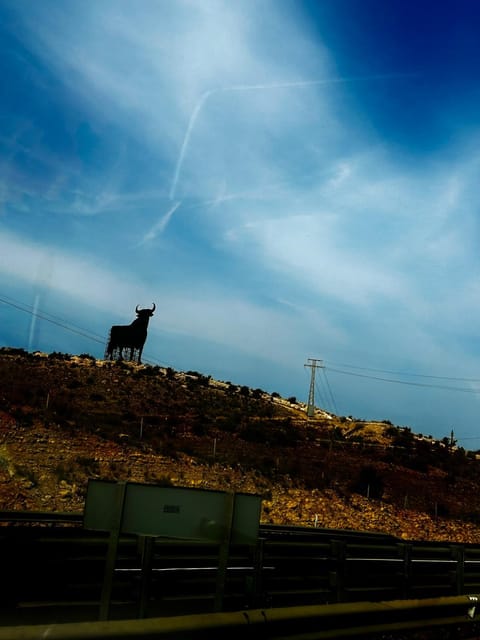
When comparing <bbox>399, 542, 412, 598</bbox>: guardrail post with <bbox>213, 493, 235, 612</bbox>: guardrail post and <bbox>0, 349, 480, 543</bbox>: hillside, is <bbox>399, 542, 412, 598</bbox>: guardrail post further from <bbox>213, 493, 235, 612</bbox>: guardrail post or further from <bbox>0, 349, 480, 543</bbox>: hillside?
<bbox>0, 349, 480, 543</bbox>: hillside

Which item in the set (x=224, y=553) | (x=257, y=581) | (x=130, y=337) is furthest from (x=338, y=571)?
(x=130, y=337)

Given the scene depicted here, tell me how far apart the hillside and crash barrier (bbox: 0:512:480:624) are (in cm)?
1253

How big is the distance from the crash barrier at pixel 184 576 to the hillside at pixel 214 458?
12.5 metres

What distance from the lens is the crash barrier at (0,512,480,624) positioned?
26.5ft

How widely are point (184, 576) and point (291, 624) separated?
554cm

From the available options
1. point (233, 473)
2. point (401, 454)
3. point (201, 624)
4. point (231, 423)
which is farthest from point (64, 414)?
point (201, 624)

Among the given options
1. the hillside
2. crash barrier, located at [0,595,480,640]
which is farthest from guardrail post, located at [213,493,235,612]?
the hillside

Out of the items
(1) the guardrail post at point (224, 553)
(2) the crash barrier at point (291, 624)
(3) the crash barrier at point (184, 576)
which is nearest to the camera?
(2) the crash barrier at point (291, 624)

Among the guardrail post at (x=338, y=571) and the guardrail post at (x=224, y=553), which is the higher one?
the guardrail post at (x=224, y=553)

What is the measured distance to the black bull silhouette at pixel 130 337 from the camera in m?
70.1

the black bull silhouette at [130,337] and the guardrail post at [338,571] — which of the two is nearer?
the guardrail post at [338,571]

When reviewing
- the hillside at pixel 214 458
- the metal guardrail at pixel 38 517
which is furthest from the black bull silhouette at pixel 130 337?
the metal guardrail at pixel 38 517

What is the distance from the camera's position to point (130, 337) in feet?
233

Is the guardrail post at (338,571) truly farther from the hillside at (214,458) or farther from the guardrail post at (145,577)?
the hillside at (214,458)
